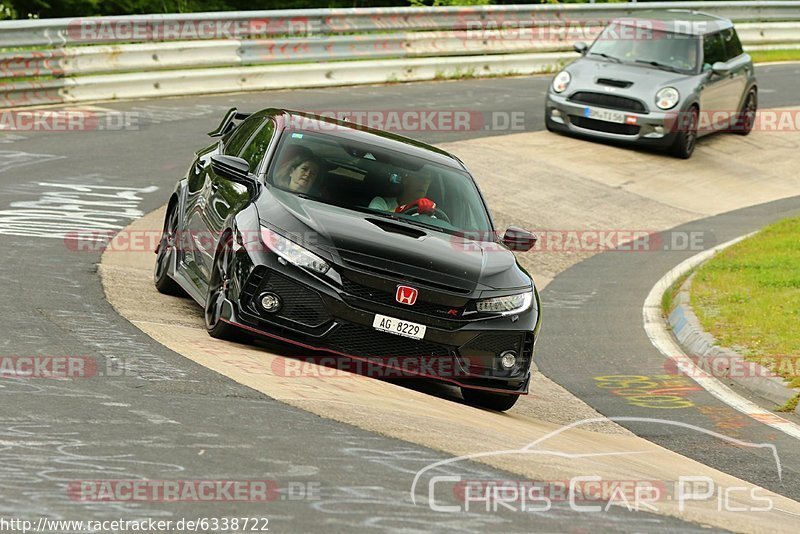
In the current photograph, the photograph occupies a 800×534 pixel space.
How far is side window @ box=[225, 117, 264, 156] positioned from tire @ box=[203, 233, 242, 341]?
5.21 feet

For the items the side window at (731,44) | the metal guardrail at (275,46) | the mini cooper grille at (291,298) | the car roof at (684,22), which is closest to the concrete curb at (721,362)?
the mini cooper grille at (291,298)

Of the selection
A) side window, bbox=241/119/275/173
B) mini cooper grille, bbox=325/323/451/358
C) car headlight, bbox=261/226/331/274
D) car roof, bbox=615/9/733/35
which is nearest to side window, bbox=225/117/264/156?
side window, bbox=241/119/275/173

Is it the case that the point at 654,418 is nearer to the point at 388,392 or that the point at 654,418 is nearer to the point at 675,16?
the point at 388,392

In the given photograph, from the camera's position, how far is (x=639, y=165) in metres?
19.8

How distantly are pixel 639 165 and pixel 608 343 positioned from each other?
Answer: 8.45 m

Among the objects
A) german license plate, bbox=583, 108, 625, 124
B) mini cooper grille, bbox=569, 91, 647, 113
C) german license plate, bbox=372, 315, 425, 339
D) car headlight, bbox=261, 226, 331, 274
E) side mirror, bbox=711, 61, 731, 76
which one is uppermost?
car headlight, bbox=261, 226, 331, 274

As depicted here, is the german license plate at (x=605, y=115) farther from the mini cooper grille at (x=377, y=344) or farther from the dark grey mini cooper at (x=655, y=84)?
the mini cooper grille at (x=377, y=344)

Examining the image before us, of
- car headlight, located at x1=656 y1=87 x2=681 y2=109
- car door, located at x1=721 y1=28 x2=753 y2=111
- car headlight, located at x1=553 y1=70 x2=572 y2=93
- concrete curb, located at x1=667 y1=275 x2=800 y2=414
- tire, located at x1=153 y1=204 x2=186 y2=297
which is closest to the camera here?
concrete curb, located at x1=667 y1=275 x2=800 y2=414

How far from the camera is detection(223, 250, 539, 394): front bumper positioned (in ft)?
26.9

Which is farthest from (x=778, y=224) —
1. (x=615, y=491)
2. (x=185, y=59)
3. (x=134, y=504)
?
(x=134, y=504)

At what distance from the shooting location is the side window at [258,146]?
963cm

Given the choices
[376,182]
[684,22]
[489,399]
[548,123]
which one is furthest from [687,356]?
[684,22]

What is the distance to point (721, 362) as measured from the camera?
11117mm

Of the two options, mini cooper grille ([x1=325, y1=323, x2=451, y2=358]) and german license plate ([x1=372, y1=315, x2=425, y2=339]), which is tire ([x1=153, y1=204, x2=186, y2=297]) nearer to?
mini cooper grille ([x1=325, y1=323, x2=451, y2=358])
